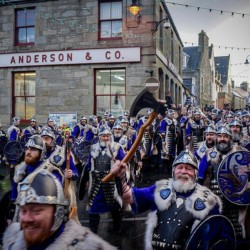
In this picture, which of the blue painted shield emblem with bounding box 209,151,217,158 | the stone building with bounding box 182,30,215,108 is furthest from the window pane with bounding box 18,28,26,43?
the stone building with bounding box 182,30,215,108

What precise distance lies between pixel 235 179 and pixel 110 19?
13.1m

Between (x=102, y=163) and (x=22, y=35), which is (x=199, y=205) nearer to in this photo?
(x=102, y=163)

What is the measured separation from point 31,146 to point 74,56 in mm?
11921

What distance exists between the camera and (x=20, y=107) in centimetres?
1734

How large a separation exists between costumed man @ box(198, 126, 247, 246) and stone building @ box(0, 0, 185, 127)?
9.76 m

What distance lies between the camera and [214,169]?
4859 millimetres

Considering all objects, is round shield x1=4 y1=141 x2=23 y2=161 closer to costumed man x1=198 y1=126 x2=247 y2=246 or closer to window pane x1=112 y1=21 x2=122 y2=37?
costumed man x1=198 y1=126 x2=247 y2=246

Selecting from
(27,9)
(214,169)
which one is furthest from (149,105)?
(27,9)

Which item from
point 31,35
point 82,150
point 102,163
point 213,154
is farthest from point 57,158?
point 31,35

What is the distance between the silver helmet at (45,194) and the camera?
2148 mm

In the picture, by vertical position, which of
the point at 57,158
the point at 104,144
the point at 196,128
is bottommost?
the point at 57,158

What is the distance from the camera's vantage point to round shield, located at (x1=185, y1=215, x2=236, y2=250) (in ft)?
9.08

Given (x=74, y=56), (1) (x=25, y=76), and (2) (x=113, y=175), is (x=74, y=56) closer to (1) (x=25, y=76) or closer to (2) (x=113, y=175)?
(1) (x=25, y=76)

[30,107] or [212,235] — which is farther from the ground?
[30,107]
